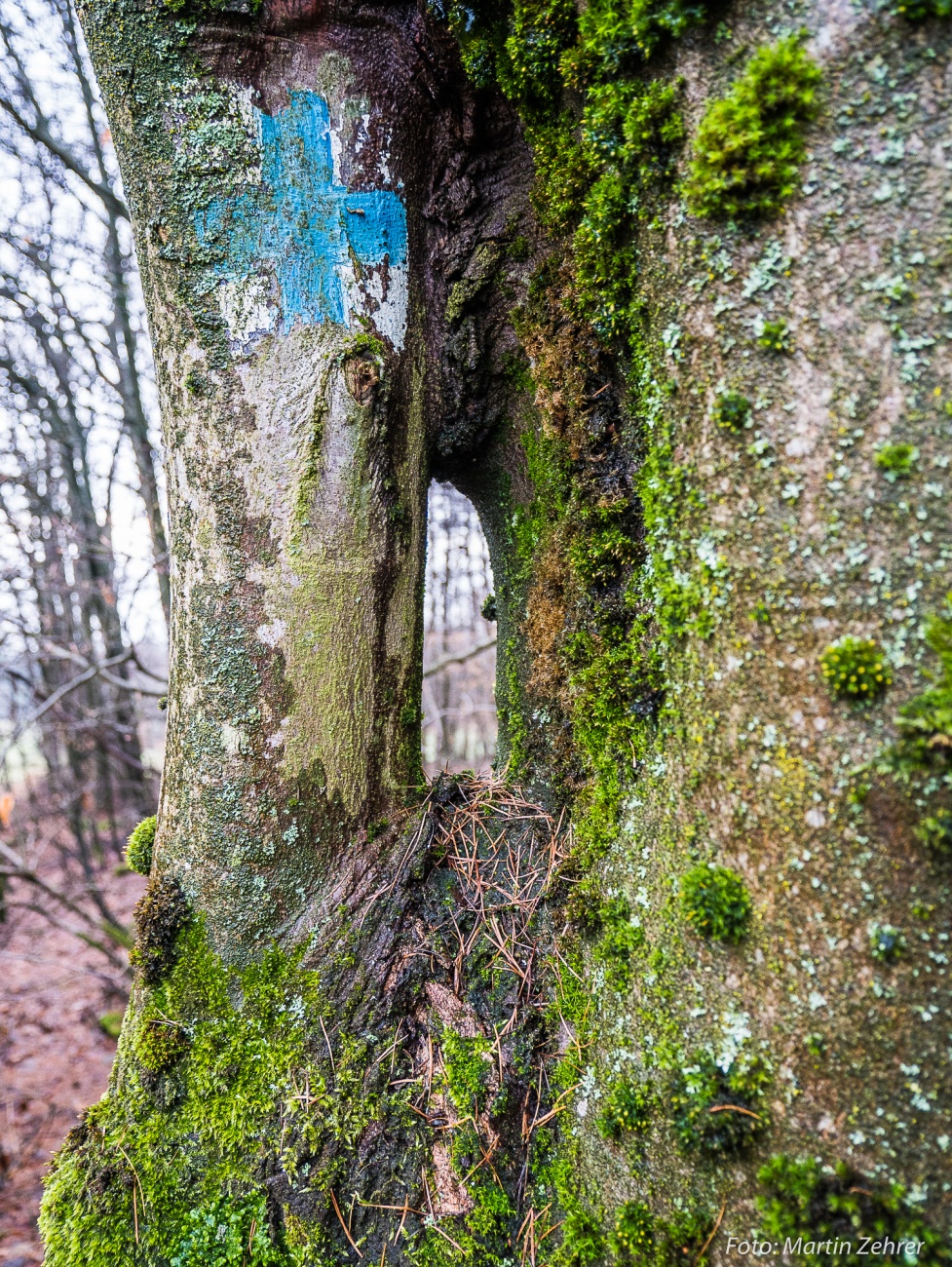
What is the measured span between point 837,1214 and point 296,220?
211cm

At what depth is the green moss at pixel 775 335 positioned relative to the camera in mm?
992

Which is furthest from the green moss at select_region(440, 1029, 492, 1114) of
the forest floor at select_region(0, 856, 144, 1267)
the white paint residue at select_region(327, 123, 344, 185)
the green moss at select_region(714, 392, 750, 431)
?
the forest floor at select_region(0, 856, 144, 1267)

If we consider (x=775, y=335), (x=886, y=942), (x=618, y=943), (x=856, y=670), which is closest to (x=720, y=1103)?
(x=618, y=943)

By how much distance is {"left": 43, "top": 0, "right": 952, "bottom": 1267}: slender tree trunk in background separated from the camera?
92 centimetres

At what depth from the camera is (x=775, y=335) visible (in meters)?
1.00

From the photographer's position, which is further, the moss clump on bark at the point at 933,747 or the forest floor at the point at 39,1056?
the forest floor at the point at 39,1056

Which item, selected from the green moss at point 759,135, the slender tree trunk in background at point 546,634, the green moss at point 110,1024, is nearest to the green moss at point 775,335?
the slender tree trunk in background at point 546,634

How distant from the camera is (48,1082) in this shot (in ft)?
15.4

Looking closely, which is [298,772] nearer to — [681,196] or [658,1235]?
[658,1235]

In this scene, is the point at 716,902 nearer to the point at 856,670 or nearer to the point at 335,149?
the point at 856,670

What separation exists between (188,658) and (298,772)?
39cm

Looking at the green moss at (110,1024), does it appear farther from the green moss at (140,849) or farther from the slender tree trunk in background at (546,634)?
the slender tree trunk in background at (546,634)

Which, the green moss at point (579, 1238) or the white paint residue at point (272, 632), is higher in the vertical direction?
the white paint residue at point (272, 632)

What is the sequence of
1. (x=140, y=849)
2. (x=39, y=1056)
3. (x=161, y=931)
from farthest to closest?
(x=39, y=1056), (x=140, y=849), (x=161, y=931)
